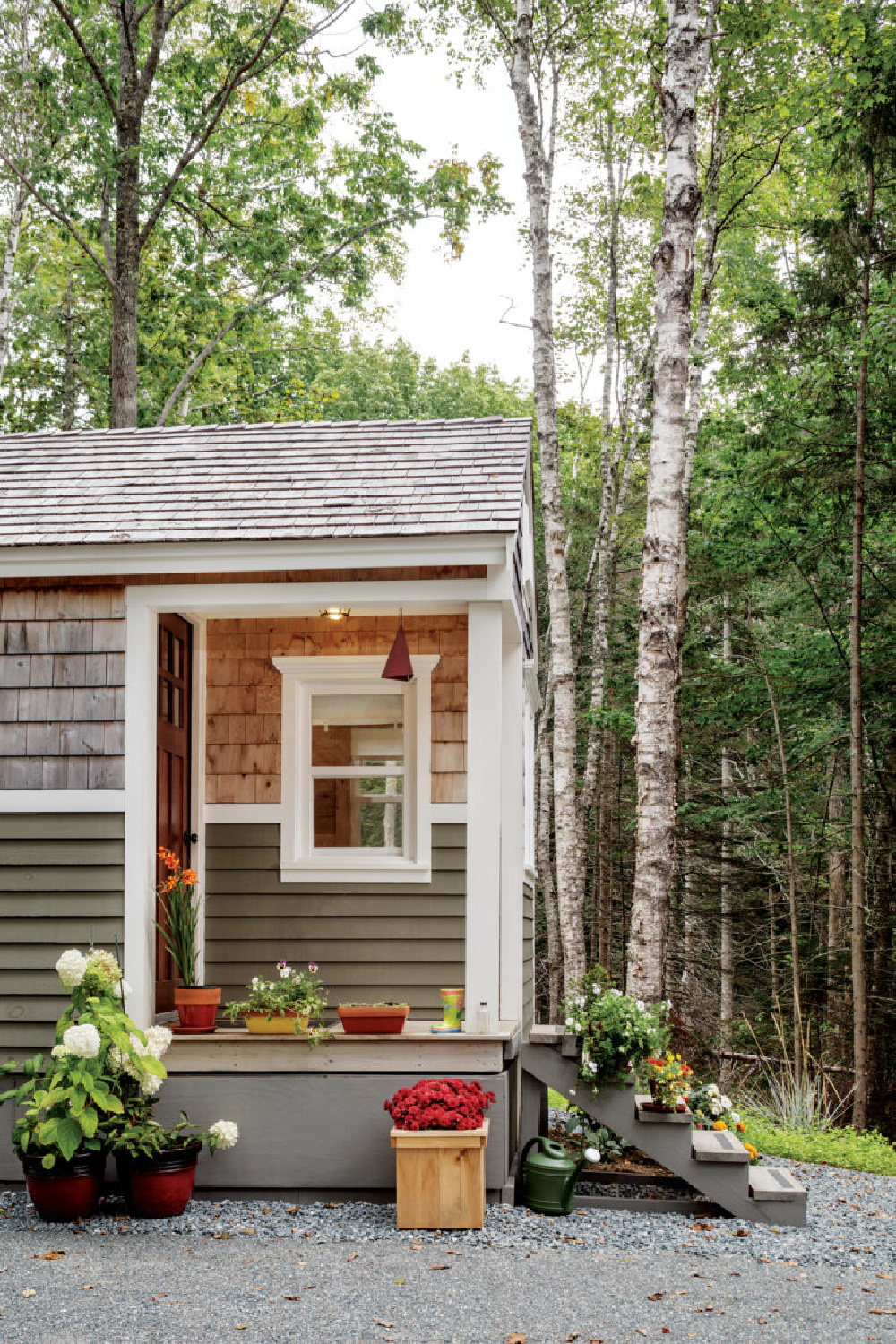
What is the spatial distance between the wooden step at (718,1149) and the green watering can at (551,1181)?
57 centimetres

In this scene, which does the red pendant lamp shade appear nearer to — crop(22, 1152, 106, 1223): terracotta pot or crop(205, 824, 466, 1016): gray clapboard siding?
crop(205, 824, 466, 1016): gray clapboard siding

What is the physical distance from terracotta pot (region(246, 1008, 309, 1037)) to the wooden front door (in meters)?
0.79

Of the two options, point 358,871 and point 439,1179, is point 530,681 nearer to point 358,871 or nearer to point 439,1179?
point 358,871

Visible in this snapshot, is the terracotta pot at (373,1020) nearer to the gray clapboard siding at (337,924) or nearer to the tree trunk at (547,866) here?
the gray clapboard siding at (337,924)

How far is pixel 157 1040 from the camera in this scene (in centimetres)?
540

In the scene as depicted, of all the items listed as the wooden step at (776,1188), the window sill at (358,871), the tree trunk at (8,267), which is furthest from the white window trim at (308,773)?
Answer: the tree trunk at (8,267)

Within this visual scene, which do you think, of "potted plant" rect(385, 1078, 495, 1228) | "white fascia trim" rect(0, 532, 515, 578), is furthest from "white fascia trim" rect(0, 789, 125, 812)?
"potted plant" rect(385, 1078, 495, 1228)

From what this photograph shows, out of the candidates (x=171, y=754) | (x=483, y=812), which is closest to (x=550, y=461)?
(x=171, y=754)

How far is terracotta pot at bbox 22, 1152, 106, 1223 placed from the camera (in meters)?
5.24

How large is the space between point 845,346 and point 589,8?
4.56 metres

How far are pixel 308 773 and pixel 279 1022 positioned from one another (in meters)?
1.74

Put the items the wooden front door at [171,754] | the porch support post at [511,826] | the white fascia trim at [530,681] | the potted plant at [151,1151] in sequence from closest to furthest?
the potted plant at [151,1151] < the porch support post at [511,826] < the wooden front door at [171,754] < the white fascia trim at [530,681]

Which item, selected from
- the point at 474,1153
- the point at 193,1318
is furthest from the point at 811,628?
the point at 193,1318

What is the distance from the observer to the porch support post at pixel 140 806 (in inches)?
229
